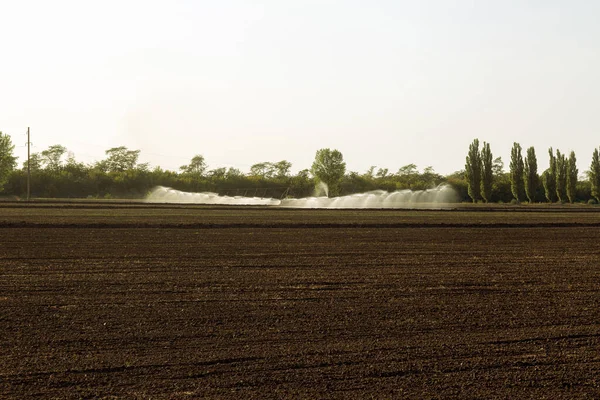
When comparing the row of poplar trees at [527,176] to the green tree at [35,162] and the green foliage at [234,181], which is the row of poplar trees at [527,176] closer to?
the green foliage at [234,181]

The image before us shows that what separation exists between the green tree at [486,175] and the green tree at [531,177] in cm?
595

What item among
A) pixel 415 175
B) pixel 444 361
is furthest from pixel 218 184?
pixel 444 361

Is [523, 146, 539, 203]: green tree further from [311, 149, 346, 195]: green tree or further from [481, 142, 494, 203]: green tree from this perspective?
[311, 149, 346, 195]: green tree

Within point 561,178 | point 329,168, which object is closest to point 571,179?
point 561,178

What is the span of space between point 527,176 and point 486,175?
6.93 m

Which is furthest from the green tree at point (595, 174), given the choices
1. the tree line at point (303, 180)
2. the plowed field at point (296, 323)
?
the plowed field at point (296, 323)

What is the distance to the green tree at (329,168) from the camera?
125 metres

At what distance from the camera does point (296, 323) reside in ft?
37.7

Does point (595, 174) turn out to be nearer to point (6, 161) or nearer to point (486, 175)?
point (486, 175)

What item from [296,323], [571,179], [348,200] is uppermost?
[571,179]

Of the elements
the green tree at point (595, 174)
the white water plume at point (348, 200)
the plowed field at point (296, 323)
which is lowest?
the plowed field at point (296, 323)

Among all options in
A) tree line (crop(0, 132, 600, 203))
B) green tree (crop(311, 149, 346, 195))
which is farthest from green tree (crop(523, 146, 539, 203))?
green tree (crop(311, 149, 346, 195))

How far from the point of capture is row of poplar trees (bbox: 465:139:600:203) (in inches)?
3957

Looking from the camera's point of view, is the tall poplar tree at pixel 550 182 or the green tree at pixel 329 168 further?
the green tree at pixel 329 168
